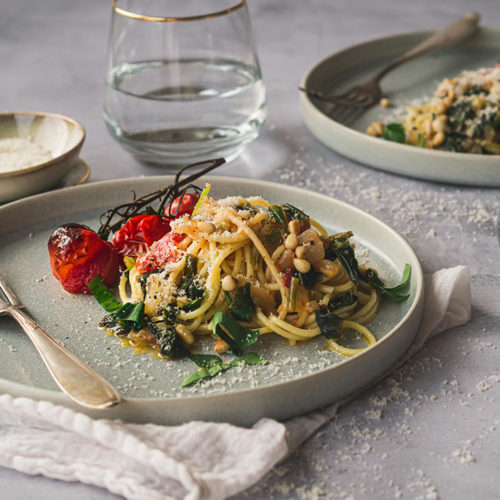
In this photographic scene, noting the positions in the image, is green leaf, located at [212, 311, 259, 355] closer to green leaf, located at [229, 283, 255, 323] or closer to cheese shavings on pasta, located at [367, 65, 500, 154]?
green leaf, located at [229, 283, 255, 323]

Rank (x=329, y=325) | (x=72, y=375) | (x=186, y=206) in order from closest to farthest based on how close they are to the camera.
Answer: (x=72, y=375)
(x=329, y=325)
(x=186, y=206)

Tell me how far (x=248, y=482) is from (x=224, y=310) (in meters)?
0.83

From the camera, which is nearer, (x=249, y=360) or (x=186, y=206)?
(x=249, y=360)

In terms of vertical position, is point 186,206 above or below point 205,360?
above

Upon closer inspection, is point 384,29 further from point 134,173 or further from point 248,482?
point 248,482

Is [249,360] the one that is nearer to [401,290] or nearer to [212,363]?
[212,363]

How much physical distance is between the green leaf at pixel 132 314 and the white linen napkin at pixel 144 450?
49 cm

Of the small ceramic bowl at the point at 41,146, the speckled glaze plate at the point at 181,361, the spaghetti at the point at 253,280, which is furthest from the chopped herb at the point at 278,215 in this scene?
the small ceramic bowl at the point at 41,146

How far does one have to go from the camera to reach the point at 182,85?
4.14 m

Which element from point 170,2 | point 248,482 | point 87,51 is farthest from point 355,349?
point 87,51

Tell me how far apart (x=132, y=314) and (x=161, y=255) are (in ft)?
1.01

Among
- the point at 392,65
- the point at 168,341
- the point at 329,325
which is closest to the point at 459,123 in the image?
the point at 392,65

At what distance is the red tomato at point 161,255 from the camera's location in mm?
2852

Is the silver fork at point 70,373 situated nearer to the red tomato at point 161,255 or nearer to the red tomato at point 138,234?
the red tomato at point 161,255
